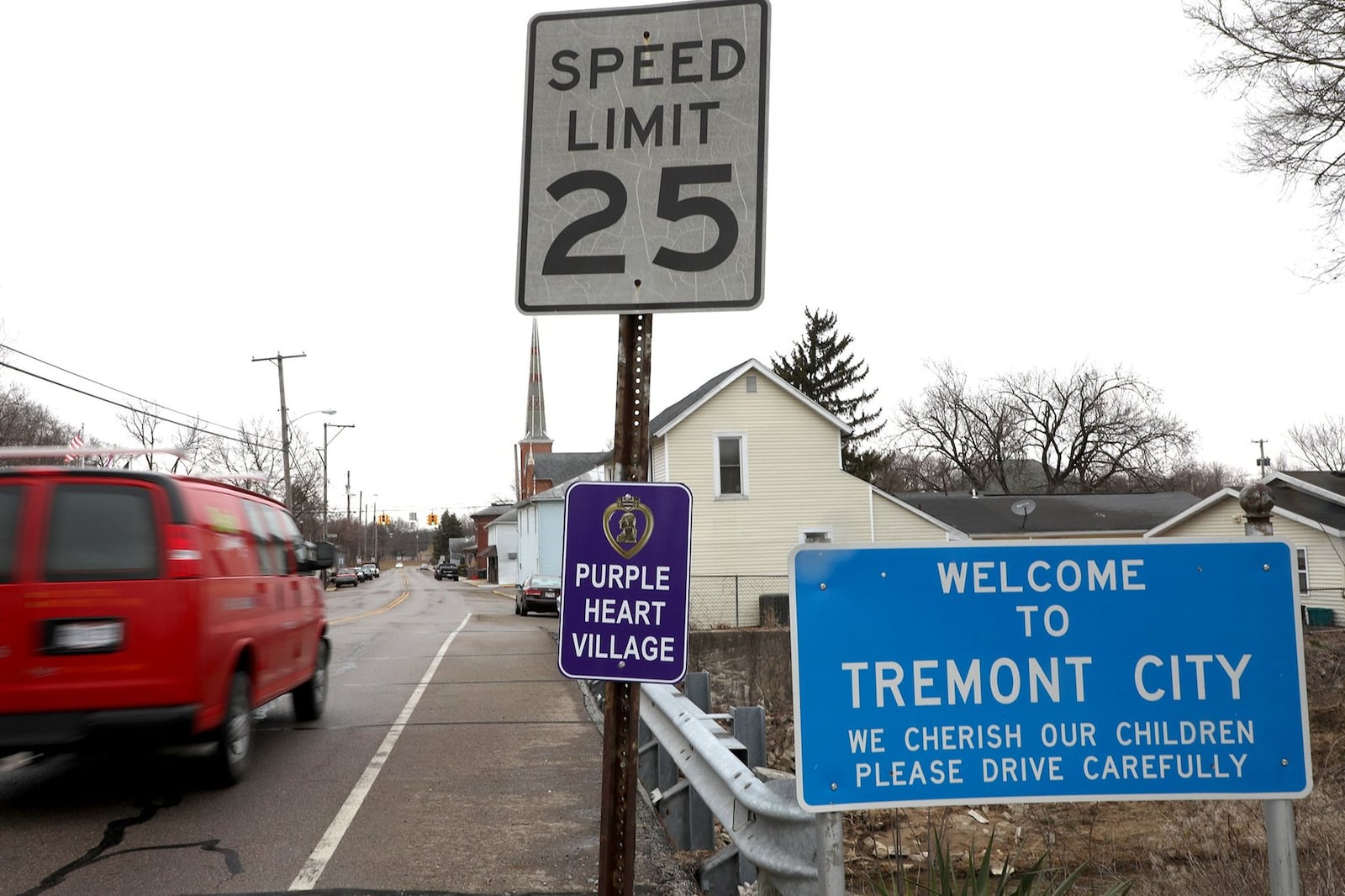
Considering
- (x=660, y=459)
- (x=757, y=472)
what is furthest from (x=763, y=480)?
(x=660, y=459)

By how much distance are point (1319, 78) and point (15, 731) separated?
17076 mm

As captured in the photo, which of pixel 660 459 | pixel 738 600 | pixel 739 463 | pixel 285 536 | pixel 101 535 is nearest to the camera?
pixel 101 535

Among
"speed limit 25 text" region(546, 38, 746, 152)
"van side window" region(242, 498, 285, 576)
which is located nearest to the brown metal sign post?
"speed limit 25 text" region(546, 38, 746, 152)

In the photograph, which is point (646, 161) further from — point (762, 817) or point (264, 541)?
point (264, 541)

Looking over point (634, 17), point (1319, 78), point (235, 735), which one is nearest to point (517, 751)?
point (235, 735)

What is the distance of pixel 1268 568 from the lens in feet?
9.24

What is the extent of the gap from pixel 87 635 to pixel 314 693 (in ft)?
14.1

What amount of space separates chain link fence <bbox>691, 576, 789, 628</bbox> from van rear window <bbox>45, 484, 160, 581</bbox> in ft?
74.3

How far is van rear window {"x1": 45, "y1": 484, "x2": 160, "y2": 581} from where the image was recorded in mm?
6672

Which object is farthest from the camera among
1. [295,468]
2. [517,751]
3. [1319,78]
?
[295,468]

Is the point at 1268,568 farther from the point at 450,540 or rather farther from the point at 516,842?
the point at 450,540

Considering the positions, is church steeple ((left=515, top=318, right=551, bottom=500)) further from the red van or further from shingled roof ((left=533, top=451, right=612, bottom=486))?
the red van

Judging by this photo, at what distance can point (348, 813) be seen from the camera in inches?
273

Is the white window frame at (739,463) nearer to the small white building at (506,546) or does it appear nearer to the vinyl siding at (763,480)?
the vinyl siding at (763,480)
